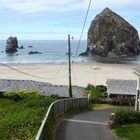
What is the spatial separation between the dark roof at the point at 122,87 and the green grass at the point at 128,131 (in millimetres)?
27017

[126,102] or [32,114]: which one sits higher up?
[32,114]

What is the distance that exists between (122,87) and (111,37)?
121 m

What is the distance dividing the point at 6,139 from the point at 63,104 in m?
12.8

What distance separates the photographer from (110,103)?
48.2m

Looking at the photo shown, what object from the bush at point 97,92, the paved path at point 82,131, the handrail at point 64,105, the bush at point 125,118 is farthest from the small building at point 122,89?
the paved path at point 82,131

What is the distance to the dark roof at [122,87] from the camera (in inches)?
2112

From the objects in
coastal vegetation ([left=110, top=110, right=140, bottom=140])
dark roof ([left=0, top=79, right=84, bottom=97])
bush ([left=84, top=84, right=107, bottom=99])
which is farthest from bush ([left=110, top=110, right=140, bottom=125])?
dark roof ([left=0, top=79, right=84, bottom=97])

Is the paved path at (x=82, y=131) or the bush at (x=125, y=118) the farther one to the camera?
the bush at (x=125, y=118)

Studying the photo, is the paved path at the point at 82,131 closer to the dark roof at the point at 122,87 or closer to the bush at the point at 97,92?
the bush at the point at 97,92

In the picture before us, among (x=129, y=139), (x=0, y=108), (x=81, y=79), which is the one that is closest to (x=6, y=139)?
(x=129, y=139)

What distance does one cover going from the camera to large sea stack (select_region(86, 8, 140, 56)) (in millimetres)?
171125

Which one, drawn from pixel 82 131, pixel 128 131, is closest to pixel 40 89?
pixel 82 131

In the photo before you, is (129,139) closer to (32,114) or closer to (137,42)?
(32,114)

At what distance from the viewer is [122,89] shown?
54375mm
